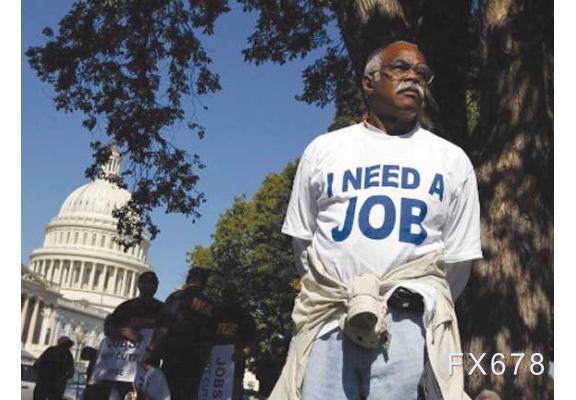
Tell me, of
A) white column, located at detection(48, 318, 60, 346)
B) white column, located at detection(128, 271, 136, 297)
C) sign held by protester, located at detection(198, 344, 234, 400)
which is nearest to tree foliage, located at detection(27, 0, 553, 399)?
sign held by protester, located at detection(198, 344, 234, 400)

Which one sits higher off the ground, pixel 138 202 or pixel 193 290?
pixel 138 202

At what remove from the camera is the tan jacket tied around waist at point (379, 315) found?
2.46 m

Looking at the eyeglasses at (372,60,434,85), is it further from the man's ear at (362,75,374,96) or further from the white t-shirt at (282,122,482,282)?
the white t-shirt at (282,122,482,282)

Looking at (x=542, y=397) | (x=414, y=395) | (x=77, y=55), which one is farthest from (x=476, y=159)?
(x=77, y=55)

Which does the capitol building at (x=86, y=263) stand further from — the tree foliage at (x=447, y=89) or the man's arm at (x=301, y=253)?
the man's arm at (x=301, y=253)

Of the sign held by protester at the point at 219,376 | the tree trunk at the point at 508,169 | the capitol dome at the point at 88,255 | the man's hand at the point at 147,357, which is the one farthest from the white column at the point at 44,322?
the tree trunk at the point at 508,169

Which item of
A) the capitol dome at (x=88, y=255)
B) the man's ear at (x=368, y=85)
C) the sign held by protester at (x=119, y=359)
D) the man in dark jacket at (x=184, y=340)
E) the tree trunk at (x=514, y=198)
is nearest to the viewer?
the man's ear at (x=368, y=85)

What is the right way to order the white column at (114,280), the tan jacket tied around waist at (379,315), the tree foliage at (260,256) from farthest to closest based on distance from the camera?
the white column at (114,280) < the tree foliage at (260,256) < the tan jacket tied around waist at (379,315)

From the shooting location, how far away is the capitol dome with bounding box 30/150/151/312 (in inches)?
4237

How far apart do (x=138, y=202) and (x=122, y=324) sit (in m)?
5.80

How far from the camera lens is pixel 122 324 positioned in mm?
7086
